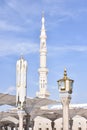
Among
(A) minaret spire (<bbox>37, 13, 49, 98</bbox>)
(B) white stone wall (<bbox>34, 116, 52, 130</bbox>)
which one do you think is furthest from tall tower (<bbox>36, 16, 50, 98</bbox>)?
(B) white stone wall (<bbox>34, 116, 52, 130</bbox>)

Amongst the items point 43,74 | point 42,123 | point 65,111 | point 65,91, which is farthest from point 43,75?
point 65,91

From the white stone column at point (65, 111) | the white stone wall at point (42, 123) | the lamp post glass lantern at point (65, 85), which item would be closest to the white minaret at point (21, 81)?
the white stone column at point (65, 111)

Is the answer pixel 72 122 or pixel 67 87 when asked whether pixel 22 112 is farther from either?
pixel 72 122

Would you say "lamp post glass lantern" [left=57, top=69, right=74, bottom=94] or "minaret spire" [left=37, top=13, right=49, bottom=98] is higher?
Result: "minaret spire" [left=37, top=13, right=49, bottom=98]

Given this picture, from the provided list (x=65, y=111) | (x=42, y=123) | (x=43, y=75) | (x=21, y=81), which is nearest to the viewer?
(x=65, y=111)

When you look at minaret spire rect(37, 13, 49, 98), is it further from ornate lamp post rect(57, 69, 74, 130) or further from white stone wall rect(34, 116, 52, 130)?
ornate lamp post rect(57, 69, 74, 130)

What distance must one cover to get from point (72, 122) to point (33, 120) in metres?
4.73

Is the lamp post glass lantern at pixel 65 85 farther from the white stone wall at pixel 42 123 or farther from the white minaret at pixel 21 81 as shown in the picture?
the white stone wall at pixel 42 123

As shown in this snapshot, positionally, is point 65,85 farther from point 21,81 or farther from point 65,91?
point 21,81

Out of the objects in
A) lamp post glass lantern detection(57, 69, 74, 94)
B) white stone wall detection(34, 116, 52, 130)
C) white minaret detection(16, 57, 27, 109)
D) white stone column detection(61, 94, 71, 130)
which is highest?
white minaret detection(16, 57, 27, 109)

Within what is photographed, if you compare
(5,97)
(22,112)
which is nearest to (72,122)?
(5,97)

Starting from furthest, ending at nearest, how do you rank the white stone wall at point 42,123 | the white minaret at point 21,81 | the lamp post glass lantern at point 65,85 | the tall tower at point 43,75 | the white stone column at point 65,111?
the tall tower at point 43,75
the white stone wall at point 42,123
the white minaret at point 21,81
the white stone column at point 65,111
the lamp post glass lantern at point 65,85

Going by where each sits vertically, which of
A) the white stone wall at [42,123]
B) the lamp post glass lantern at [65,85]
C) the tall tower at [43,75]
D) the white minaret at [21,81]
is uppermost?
the tall tower at [43,75]

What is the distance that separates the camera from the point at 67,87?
10055 mm
